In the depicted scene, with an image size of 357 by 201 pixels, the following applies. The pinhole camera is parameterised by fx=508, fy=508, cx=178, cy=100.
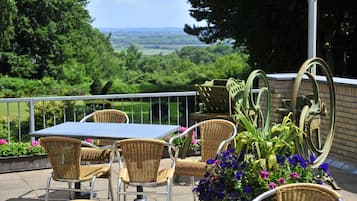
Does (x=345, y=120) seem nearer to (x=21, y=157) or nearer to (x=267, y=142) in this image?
Answer: (x=267, y=142)

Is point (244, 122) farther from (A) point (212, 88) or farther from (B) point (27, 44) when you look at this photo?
(B) point (27, 44)

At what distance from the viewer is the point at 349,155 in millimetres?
5883

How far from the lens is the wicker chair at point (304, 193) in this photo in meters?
2.38

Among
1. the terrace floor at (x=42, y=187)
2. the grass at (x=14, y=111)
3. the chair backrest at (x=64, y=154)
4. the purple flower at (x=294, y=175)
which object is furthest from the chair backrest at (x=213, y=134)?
the grass at (x=14, y=111)

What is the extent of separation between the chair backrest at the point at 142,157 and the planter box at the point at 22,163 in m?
2.51

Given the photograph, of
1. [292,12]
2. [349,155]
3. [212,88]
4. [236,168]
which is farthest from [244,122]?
[292,12]

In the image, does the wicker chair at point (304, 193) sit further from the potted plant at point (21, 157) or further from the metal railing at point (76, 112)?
the metal railing at point (76, 112)

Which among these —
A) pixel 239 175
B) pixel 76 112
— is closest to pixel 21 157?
pixel 239 175

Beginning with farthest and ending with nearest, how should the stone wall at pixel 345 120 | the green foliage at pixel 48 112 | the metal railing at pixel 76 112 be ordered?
1. the green foliage at pixel 48 112
2. the metal railing at pixel 76 112
3. the stone wall at pixel 345 120

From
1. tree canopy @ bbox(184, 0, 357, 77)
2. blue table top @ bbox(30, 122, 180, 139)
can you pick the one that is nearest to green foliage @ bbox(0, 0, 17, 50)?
tree canopy @ bbox(184, 0, 357, 77)

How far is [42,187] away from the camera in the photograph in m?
5.20

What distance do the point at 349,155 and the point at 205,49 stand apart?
1369 inches

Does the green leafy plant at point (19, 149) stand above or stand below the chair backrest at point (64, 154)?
below

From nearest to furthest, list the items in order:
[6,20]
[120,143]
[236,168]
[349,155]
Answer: [236,168]
[120,143]
[349,155]
[6,20]
